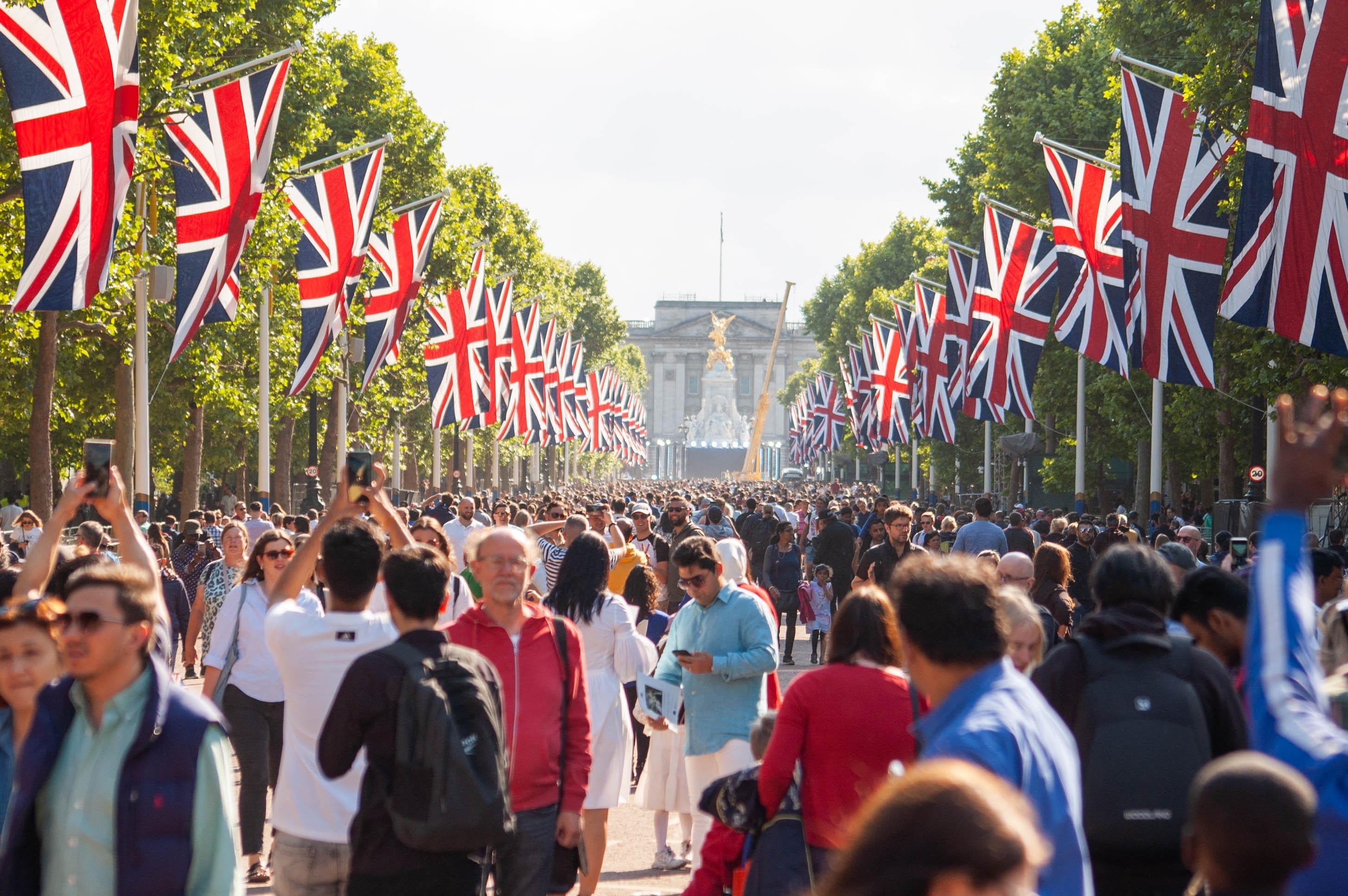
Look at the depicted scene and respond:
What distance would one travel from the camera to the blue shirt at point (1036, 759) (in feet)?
10.6

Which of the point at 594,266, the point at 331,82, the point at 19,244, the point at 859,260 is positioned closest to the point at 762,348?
the point at 594,266

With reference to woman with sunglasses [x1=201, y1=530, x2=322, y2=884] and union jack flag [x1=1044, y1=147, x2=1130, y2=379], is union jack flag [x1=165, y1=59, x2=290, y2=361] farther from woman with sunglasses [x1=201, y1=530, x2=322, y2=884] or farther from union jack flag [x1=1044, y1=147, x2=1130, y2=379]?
woman with sunglasses [x1=201, y1=530, x2=322, y2=884]

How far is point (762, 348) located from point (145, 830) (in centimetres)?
17443

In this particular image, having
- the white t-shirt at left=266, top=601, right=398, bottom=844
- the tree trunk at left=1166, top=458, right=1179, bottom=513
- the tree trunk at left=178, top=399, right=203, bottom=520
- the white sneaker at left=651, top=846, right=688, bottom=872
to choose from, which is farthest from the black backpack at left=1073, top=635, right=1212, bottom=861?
the tree trunk at left=1166, top=458, right=1179, bottom=513

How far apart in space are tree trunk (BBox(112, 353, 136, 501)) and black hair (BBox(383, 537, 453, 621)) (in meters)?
22.7

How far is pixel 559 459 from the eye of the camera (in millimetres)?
103938

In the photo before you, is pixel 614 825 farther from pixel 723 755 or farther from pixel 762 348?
pixel 762 348

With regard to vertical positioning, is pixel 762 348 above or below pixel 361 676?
above

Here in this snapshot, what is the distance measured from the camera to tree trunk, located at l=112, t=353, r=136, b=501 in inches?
1059

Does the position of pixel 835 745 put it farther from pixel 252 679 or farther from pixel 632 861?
pixel 632 861

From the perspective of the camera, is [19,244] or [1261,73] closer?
[1261,73]

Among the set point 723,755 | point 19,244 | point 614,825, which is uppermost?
point 19,244

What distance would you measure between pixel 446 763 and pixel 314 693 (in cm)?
105

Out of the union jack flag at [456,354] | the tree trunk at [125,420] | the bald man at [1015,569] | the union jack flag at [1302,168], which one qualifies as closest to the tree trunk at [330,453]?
the union jack flag at [456,354]
